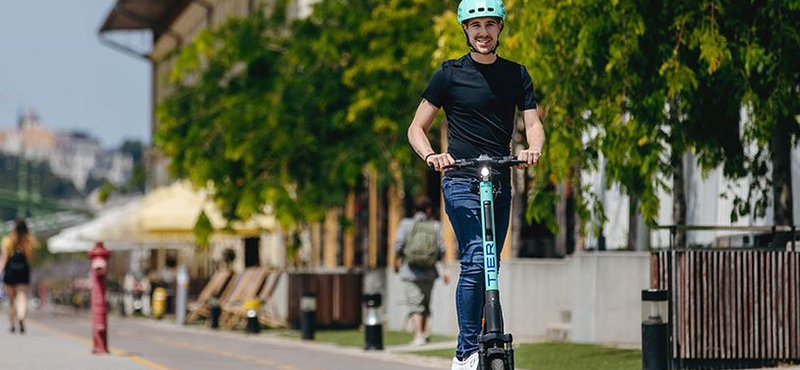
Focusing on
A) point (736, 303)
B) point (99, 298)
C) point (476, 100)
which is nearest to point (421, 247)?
point (99, 298)

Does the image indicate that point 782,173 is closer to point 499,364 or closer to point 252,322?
point 499,364

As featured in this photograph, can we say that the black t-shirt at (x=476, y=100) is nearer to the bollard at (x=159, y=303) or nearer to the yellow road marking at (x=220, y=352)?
the yellow road marking at (x=220, y=352)

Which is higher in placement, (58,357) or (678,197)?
(678,197)

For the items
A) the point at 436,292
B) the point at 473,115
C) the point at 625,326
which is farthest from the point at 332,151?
the point at 473,115

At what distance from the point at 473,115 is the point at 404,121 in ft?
56.6

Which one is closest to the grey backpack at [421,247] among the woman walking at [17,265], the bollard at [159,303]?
the woman walking at [17,265]

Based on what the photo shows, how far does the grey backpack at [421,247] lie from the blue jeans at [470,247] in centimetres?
1134

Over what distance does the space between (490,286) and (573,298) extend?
11.5 m

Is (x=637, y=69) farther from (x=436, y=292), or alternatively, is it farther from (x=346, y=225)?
(x=346, y=225)

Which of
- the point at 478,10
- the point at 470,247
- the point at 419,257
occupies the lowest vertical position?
the point at 470,247

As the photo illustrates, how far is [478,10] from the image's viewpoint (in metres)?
9.61

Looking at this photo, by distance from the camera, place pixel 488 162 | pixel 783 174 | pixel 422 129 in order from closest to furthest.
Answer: pixel 488 162 < pixel 422 129 < pixel 783 174

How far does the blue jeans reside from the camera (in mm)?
9586

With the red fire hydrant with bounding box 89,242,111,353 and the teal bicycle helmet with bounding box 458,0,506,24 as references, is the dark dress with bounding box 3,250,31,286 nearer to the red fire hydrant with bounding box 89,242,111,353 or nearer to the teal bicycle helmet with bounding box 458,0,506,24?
the red fire hydrant with bounding box 89,242,111,353
